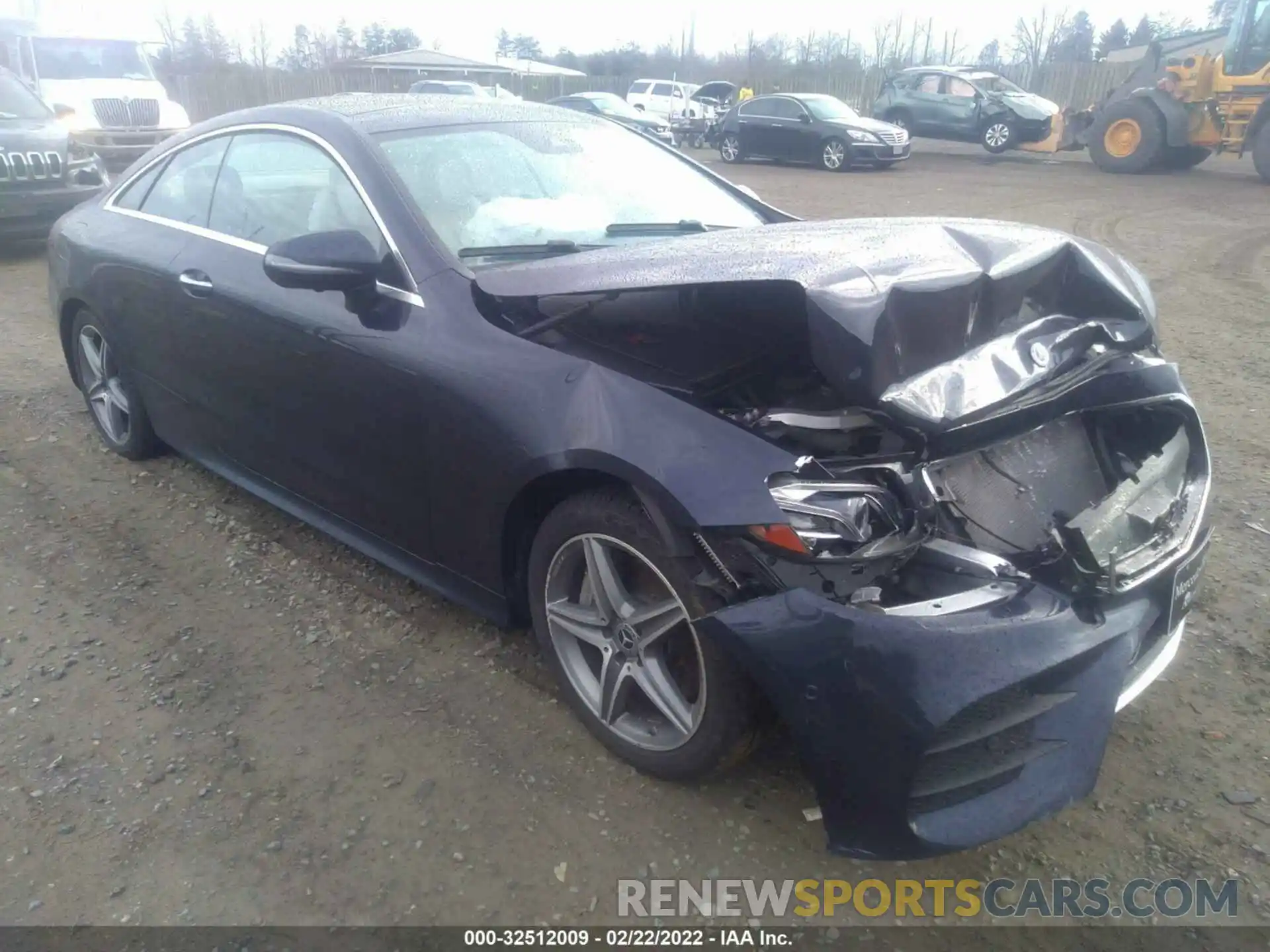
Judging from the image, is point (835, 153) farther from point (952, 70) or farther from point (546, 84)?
point (546, 84)

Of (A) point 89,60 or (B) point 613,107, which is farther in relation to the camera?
(B) point 613,107

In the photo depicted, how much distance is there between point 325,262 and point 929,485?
175cm

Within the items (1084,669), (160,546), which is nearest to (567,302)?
(1084,669)

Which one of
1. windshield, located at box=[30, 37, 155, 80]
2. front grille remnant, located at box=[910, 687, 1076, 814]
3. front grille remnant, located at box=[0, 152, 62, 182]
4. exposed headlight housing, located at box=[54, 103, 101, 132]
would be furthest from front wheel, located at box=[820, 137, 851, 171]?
front grille remnant, located at box=[910, 687, 1076, 814]

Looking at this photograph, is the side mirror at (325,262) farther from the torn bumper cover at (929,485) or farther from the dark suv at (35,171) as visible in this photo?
the dark suv at (35,171)

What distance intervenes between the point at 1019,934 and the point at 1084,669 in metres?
0.62

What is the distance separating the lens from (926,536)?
2.22 m

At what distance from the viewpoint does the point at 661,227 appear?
3.43 metres

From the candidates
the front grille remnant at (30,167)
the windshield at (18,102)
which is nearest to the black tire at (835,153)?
the windshield at (18,102)

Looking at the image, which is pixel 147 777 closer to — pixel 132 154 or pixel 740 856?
pixel 740 856

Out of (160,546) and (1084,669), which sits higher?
(1084,669)

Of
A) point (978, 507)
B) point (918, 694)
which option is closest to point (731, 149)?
point (978, 507)

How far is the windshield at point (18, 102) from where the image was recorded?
9.81 meters

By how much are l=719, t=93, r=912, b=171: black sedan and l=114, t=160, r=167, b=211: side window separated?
53.5 feet
